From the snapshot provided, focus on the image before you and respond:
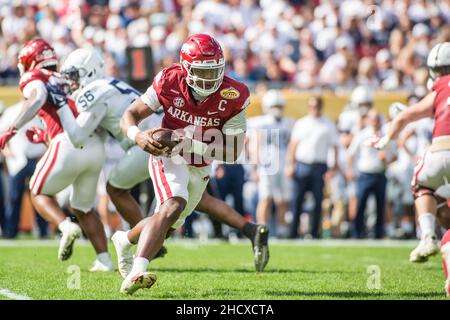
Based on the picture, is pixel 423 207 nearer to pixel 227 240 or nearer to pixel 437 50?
pixel 437 50

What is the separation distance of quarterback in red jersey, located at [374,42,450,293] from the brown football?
195 centimetres

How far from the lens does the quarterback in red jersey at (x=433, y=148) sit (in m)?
7.20

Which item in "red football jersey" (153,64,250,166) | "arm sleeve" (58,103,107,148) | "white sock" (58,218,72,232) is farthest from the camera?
"arm sleeve" (58,103,107,148)

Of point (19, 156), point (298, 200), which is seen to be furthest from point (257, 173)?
point (19, 156)

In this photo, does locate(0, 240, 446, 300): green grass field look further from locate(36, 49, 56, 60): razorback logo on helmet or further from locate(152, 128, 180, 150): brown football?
locate(36, 49, 56, 60): razorback logo on helmet

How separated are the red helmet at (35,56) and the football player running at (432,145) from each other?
2.86 m

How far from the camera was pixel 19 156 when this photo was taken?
12.3 meters

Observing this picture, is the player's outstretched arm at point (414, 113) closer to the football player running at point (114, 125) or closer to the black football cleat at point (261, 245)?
the black football cleat at point (261, 245)

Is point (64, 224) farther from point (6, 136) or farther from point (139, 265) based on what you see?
point (139, 265)

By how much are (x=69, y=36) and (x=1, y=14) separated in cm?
128

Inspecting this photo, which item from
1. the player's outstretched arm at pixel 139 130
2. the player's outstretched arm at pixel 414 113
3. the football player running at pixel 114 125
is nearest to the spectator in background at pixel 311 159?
the football player running at pixel 114 125

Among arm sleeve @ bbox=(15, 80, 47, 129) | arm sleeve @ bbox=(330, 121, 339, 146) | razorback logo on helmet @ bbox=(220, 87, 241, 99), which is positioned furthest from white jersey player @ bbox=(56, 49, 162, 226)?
arm sleeve @ bbox=(330, 121, 339, 146)

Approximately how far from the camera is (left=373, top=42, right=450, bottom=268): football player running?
7.20m

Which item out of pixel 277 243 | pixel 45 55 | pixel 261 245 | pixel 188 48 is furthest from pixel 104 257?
pixel 277 243
